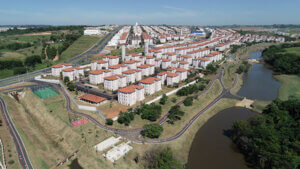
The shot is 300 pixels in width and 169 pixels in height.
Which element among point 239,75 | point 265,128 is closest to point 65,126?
point 265,128

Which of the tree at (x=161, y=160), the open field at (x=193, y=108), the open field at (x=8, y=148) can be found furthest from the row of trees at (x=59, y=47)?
the tree at (x=161, y=160)

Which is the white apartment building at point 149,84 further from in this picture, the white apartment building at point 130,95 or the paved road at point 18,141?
the paved road at point 18,141

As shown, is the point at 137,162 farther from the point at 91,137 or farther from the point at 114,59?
the point at 114,59

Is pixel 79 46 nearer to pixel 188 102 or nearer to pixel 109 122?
pixel 109 122

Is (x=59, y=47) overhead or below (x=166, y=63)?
overhead

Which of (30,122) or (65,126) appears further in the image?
(30,122)

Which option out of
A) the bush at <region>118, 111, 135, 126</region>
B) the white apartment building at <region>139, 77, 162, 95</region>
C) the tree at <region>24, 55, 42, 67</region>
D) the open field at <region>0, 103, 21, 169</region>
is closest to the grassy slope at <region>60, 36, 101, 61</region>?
the tree at <region>24, 55, 42, 67</region>

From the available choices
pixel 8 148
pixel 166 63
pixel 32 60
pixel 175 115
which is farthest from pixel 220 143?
pixel 32 60
